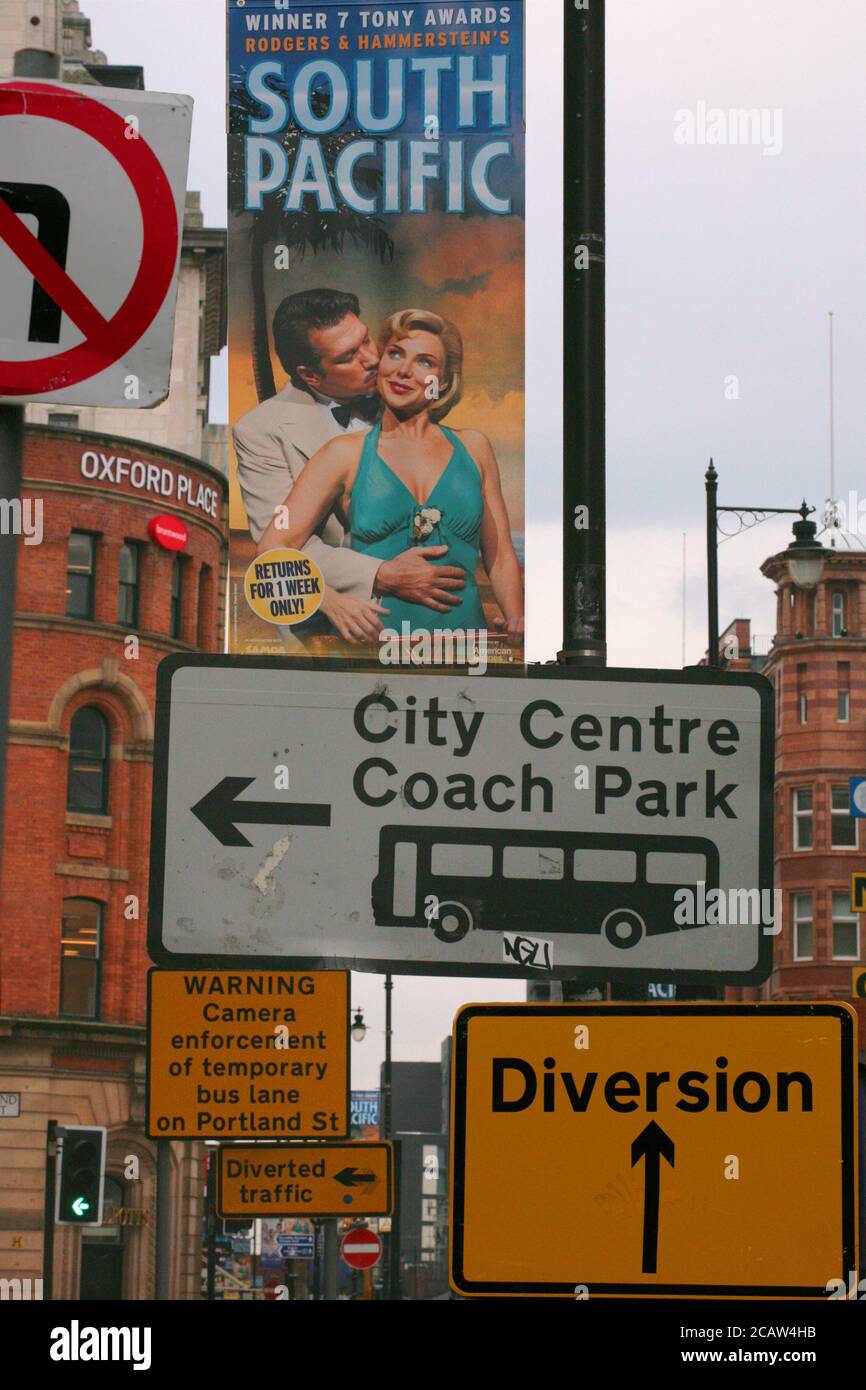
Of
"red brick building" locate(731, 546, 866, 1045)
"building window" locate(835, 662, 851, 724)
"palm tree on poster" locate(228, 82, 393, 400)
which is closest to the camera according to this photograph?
"palm tree on poster" locate(228, 82, 393, 400)

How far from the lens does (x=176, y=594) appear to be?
5178 centimetres

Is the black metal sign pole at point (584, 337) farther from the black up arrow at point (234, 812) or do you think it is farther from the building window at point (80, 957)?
Answer: the building window at point (80, 957)

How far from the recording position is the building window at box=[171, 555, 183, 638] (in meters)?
51.6

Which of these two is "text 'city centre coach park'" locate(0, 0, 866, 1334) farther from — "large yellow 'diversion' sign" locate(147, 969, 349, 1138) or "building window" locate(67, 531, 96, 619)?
"building window" locate(67, 531, 96, 619)

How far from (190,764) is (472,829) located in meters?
0.60

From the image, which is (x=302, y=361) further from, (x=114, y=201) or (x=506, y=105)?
(x=114, y=201)

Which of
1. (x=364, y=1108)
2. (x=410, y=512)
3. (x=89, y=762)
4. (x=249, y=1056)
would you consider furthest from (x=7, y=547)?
(x=364, y=1108)

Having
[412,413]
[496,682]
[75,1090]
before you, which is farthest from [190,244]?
[496,682]

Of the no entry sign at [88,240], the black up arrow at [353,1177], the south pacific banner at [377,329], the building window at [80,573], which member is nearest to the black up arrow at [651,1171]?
the no entry sign at [88,240]

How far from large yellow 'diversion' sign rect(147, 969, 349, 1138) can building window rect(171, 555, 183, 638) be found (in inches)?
1521

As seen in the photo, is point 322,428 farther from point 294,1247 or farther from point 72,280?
point 294,1247

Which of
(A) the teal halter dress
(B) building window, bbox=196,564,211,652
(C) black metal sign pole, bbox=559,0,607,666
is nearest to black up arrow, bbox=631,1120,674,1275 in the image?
(C) black metal sign pole, bbox=559,0,607,666

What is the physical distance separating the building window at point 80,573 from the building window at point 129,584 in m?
0.75

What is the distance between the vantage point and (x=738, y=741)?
4.62 m
